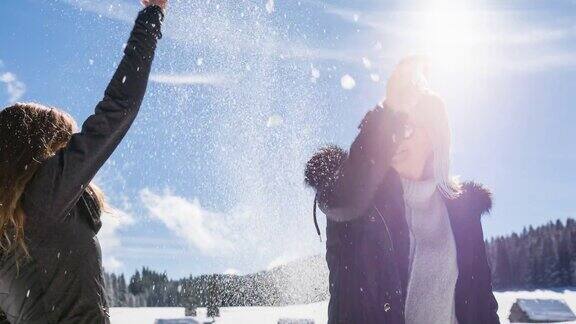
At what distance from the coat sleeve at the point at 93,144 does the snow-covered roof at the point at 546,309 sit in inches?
1498

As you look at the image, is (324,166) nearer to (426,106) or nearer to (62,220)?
(426,106)

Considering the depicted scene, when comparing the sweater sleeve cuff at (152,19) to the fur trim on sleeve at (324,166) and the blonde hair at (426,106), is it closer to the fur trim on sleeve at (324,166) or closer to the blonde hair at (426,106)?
the fur trim on sleeve at (324,166)

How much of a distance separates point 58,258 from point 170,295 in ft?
346

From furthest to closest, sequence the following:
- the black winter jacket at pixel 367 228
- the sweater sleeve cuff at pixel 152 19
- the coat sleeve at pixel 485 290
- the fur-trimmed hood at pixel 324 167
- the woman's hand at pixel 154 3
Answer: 1. the coat sleeve at pixel 485 290
2. the fur-trimmed hood at pixel 324 167
3. the black winter jacket at pixel 367 228
4. the woman's hand at pixel 154 3
5. the sweater sleeve cuff at pixel 152 19

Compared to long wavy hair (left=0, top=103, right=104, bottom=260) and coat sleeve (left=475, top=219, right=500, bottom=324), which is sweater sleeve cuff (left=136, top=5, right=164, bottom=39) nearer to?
long wavy hair (left=0, top=103, right=104, bottom=260)

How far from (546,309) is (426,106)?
37.0m

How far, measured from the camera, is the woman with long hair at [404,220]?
368 centimetres

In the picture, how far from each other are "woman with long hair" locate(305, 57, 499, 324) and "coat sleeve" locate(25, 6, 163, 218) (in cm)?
154

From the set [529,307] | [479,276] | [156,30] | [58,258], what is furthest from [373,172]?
[529,307]

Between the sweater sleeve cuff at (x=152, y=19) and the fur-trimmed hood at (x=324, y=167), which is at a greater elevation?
the sweater sleeve cuff at (x=152, y=19)

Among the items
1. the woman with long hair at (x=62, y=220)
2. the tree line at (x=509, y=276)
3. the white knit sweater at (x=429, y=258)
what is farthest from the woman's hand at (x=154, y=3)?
the tree line at (x=509, y=276)

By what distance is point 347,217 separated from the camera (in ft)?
12.2

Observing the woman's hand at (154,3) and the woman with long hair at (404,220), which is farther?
the woman with long hair at (404,220)

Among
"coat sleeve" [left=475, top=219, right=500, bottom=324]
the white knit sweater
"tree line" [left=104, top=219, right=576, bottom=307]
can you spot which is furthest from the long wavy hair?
"tree line" [left=104, top=219, right=576, bottom=307]
